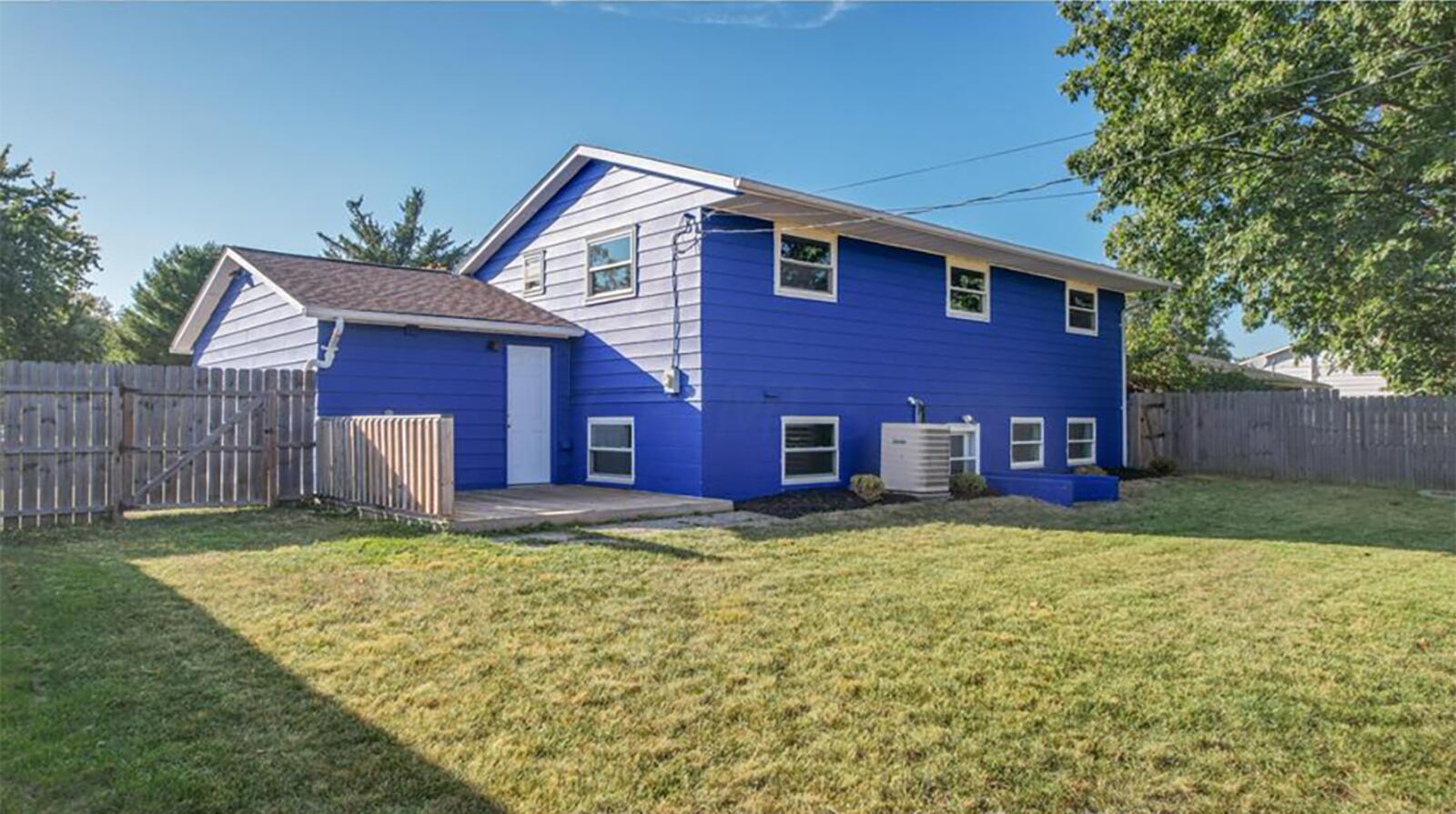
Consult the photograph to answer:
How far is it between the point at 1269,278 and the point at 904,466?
8.49 meters

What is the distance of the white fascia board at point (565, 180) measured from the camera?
9648 millimetres

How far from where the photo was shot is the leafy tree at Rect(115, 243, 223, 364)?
28.2m

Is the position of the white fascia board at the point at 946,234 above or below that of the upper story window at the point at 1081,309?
above

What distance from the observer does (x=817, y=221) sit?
10.5 metres

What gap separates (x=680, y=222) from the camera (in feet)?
33.3

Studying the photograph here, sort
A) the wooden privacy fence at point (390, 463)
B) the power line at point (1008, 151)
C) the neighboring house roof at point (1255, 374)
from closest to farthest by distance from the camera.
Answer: the wooden privacy fence at point (390, 463) < the power line at point (1008, 151) < the neighboring house roof at point (1255, 374)

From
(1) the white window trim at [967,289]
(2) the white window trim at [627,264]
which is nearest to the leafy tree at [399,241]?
(2) the white window trim at [627,264]

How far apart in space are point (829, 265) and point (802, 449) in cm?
256

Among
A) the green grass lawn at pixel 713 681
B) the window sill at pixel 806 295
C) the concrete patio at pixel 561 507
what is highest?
the window sill at pixel 806 295

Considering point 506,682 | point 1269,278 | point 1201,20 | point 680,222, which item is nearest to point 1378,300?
point 1269,278

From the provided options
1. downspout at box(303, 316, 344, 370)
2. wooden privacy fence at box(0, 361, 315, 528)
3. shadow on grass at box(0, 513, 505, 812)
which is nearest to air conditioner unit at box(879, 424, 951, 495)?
downspout at box(303, 316, 344, 370)

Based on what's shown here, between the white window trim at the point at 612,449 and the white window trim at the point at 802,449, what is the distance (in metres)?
1.98

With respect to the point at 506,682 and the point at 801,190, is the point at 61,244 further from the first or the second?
the point at 506,682

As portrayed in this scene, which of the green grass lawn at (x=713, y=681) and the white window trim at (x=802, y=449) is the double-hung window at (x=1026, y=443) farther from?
the green grass lawn at (x=713, y=681)
